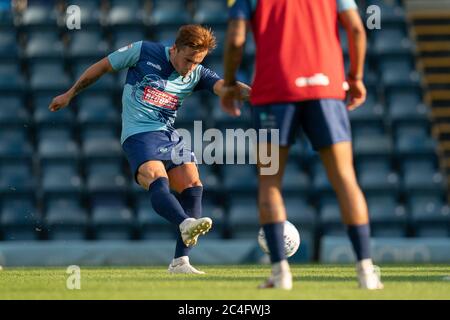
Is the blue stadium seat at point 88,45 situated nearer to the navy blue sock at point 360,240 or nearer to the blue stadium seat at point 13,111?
the blue stadium seat at point 13,111

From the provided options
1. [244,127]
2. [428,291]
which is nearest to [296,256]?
[244,127]

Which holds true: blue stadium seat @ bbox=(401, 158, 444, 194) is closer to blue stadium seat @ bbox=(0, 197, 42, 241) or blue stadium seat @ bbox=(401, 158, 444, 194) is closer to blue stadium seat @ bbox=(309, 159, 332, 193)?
blue stadium seat @ bbox=(309, 159, 332, 193)

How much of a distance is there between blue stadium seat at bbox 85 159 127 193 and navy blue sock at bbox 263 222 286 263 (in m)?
6.94

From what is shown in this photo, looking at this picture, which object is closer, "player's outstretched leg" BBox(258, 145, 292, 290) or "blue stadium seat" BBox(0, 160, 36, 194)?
"player's outstretched leg" BBox(258, 145, 292, 290)

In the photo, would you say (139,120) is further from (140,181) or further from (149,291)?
(149,291)

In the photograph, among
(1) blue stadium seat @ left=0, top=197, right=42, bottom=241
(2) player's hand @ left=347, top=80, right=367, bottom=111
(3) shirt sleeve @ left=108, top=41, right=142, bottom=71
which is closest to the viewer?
(2) player's hand @ left=347, top=80, right=367, bottom=111

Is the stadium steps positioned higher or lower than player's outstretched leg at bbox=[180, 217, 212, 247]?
higher

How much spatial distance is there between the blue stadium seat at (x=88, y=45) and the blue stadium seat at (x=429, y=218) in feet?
14.2

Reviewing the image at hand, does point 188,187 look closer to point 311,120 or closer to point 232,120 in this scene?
point 311,120

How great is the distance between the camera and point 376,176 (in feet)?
40.4

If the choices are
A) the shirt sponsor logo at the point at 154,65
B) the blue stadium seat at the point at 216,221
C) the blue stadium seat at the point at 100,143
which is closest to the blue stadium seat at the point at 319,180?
the blue stadium seat at the point at 216,221

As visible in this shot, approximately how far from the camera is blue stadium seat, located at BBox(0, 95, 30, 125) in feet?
41.3

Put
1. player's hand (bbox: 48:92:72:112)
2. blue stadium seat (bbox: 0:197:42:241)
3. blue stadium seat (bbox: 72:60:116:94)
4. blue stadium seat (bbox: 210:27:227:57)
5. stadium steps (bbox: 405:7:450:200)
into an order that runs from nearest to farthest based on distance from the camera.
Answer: player's hand (bbox: 48:92:72:112) → blue stadium seat (bbox: 0:197:42:241) → blue stadium seat (bbox: 72:60:116:94) → blue stadium seat (bbox: 210:27:227:57) → stadium steps (bbox: 405:7:450:200)

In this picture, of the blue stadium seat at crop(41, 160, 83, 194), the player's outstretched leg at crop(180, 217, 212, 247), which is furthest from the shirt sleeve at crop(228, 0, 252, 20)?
the blue stadium seat at crop(41, 160, 83, 194)
